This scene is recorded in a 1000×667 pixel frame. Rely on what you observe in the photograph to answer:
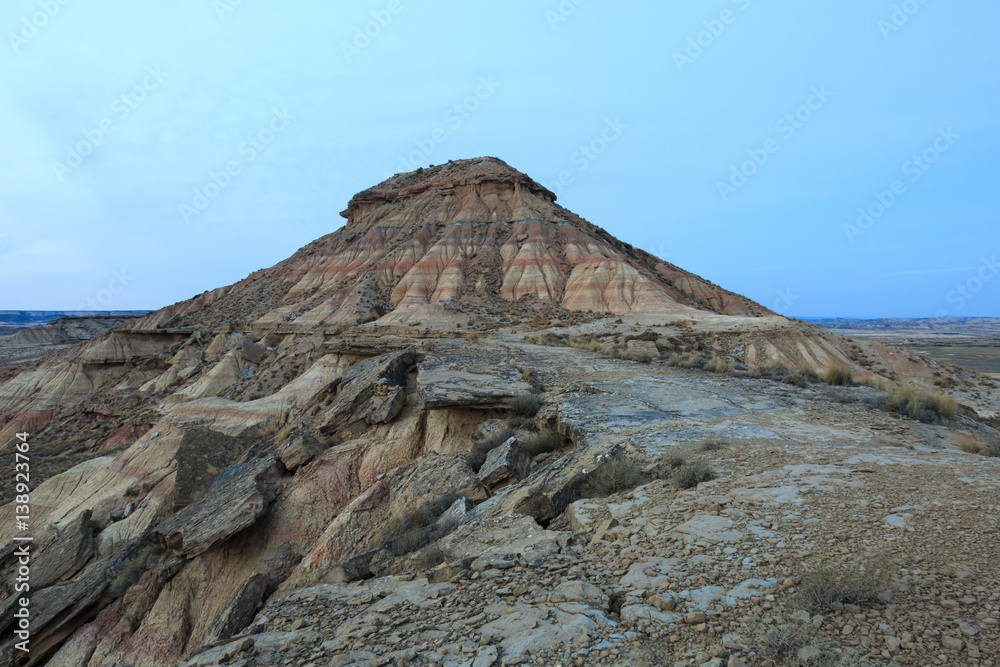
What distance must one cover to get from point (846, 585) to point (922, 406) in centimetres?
750

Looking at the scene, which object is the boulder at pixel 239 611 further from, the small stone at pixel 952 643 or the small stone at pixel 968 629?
the small stone at pixel 968 629

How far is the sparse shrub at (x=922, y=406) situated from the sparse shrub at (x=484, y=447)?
23.2 feet

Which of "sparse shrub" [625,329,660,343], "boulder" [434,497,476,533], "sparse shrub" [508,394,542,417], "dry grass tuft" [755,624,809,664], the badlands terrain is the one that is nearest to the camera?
"dry grass tuft" [755,624,809,664]

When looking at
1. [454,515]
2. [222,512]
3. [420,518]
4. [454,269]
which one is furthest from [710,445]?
[454,269]

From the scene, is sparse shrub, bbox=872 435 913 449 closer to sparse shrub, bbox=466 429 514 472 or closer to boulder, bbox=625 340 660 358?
sparse shrub, bbox=466 429 514 472

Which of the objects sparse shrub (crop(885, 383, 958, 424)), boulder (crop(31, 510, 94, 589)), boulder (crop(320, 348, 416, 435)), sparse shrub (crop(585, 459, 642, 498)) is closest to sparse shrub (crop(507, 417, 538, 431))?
sparse shrub (crop(585, 459, 642, 498))

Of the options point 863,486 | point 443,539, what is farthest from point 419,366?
point 863,486

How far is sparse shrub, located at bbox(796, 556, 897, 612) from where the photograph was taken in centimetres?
319

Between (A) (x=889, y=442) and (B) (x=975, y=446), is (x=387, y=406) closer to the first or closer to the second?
(A) (x=889, y=442)

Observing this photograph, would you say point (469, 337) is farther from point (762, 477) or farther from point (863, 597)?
point (863, 597)

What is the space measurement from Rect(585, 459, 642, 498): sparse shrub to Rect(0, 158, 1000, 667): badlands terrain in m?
0.04

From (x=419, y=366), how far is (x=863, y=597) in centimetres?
1091

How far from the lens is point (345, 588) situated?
4.81 metres

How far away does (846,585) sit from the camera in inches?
129
